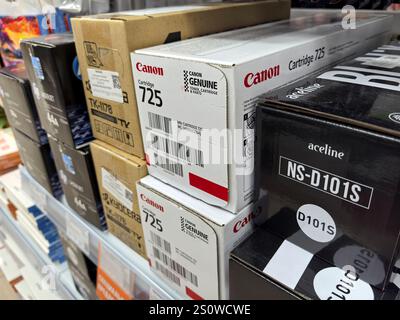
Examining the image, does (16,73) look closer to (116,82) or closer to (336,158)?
(116,82)

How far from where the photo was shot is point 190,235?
21.2 inches

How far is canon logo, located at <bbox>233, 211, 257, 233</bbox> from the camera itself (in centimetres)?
50

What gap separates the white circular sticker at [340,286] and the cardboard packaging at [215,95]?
0.48ft

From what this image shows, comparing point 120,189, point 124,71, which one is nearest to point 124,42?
point 124,71

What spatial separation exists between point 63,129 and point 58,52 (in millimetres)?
170

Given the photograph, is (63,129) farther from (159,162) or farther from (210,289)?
(210,289)

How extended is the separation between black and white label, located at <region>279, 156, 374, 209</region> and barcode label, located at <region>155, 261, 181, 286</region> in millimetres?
326

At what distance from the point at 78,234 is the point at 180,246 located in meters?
0.43

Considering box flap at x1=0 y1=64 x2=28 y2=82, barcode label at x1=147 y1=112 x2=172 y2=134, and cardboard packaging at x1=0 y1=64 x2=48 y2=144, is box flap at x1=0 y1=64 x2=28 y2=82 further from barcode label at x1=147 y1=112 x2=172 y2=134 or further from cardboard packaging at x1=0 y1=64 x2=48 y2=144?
barcode label at x1=147 y1=112 x2=172 y2=134

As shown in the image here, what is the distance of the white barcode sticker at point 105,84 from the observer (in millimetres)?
572

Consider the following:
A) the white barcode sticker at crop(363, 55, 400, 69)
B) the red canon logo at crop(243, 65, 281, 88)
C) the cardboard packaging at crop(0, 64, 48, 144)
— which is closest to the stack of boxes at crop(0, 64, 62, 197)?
the cardboard packaging at crop(0, 64, 48, 144)

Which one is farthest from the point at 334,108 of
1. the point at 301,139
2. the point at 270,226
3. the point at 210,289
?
the point at 210,289

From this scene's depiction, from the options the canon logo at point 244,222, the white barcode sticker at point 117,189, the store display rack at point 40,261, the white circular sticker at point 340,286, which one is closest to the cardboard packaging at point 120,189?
the white barcode sticker at point 117,189

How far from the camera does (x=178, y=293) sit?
648mm
